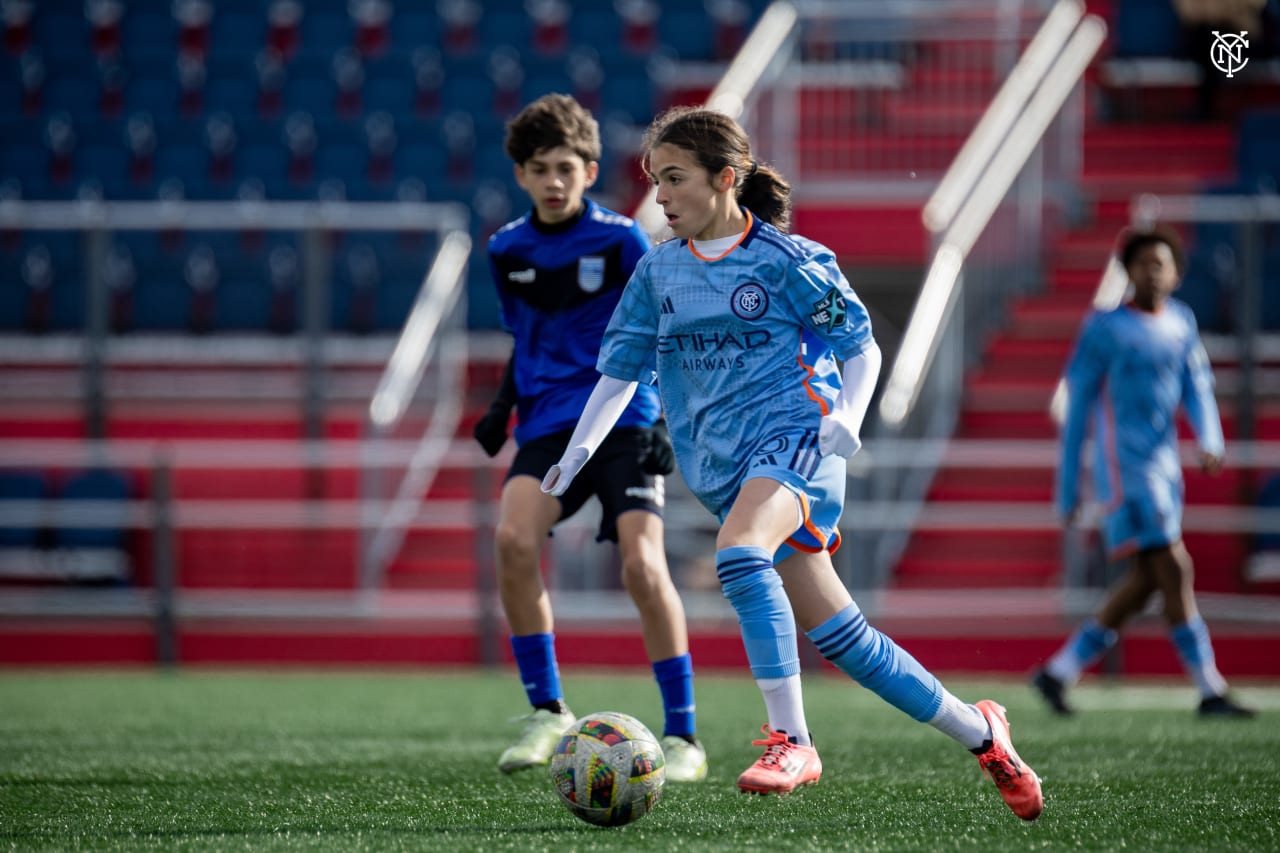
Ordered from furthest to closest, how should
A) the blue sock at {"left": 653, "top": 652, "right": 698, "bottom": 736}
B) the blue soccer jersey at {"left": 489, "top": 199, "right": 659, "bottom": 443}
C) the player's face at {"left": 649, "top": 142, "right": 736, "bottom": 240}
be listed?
the blue soccer jersey at {"left": 489, "top": 199, "right": 659, "bottom": 443}
the blue sock at {"left": 653, "top": 652, "right": 698, "bottom": 736}
the player's face at {"left": 649, "top": 142, "right": 736, "bottom": 240}

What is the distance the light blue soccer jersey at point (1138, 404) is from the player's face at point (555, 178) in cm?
281

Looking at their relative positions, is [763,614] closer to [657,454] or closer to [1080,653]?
[657,454]

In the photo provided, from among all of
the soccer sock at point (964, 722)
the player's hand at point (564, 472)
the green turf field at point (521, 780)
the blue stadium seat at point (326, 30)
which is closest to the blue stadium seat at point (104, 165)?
the blue stadium seat at point (326, 30)

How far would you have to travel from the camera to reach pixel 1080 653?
7438 millimetres

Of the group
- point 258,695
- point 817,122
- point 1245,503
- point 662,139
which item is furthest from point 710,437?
point 817,122

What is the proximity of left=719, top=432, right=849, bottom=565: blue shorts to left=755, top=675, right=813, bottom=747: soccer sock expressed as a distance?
0.28 m

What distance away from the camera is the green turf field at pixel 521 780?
385cm

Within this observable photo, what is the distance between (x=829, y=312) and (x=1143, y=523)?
143 inches

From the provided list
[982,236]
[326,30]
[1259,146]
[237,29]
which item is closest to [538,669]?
[982,236]

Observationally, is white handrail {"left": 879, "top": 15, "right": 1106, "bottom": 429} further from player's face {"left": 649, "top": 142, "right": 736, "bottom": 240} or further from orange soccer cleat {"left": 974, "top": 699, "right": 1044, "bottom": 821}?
orange soccer cleat {"left": 974, "top": 699, "right": 1044, "bottom": 821}

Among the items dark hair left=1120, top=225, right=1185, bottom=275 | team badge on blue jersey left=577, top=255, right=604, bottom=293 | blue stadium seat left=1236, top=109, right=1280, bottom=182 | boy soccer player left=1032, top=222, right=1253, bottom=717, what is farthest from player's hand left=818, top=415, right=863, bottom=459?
blue stadium seat left=1236, top=109, right=1280, bottom=182

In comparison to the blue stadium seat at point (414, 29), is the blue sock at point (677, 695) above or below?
below

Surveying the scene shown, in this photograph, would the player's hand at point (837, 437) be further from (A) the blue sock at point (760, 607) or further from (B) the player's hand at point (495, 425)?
(B) the player's hand at point (495, 425)

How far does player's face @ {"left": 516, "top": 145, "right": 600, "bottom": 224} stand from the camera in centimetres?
529
